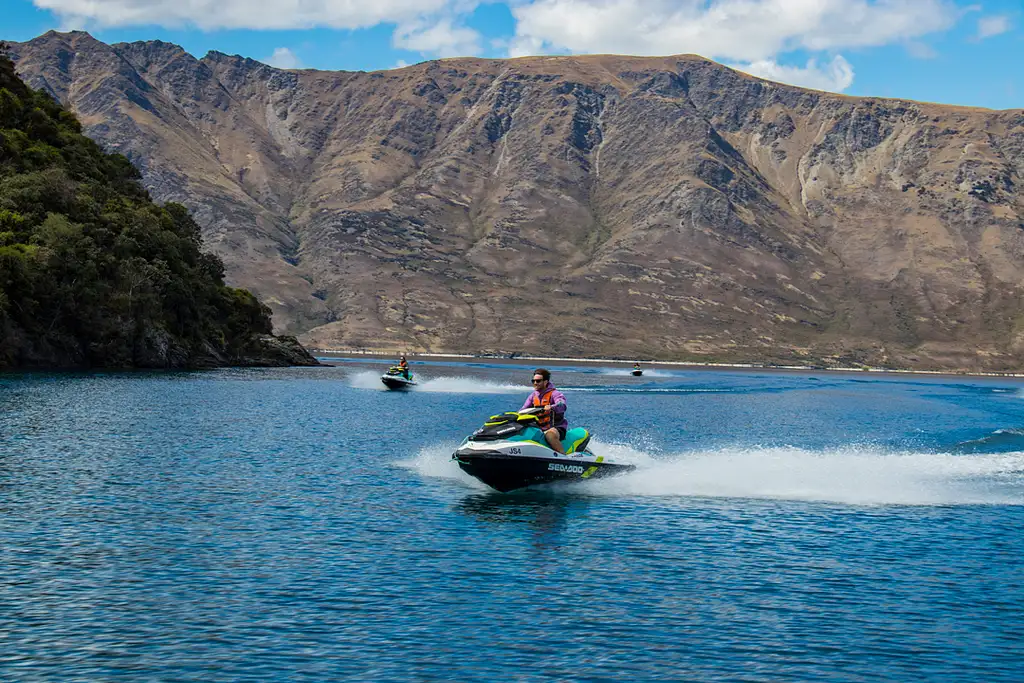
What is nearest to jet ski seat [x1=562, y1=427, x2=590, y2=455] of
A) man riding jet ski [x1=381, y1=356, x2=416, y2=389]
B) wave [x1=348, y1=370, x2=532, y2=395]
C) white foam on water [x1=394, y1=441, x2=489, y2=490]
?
white foam on water [x1=394, y1=441, x2=489, y2=490]

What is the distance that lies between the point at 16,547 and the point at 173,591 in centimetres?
622

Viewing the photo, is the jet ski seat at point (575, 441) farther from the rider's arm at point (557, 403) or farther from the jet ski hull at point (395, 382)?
the jet ski hull at point (395, 382)

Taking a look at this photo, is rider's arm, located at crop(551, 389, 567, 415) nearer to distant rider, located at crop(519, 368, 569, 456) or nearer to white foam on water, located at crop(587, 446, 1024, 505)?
distant rider, located at crop(519, 368, 569, 456)

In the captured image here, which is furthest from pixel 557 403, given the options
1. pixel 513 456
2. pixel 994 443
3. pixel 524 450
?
pixel 994 443

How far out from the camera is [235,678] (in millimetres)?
17016

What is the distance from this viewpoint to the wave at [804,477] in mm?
38688

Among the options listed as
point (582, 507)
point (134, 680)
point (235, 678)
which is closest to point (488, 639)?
point (235, 678)

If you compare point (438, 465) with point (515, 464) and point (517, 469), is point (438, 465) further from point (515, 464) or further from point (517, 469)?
point (515, 464)

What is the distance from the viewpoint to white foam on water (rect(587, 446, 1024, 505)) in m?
38.8

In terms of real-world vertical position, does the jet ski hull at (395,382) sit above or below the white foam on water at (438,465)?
above

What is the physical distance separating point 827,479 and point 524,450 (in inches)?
571

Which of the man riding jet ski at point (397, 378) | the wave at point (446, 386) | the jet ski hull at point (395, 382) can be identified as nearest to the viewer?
the jet ski hull at point (395, 382)

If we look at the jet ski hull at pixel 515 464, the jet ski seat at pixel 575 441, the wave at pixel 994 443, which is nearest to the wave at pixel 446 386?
the wave at pixel 994 443

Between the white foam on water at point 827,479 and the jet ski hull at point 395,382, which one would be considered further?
the jet ski hull at point 395,382
